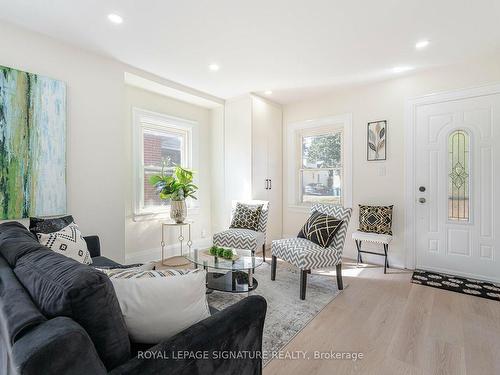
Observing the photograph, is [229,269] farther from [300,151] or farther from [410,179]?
[300,151]

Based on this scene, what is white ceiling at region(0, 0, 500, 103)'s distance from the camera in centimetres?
207

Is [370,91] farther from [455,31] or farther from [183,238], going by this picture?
[183,238]

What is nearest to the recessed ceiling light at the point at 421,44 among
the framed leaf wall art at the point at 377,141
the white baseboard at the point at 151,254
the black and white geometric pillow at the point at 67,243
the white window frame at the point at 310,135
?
the framed leaf wall art at the point at 377,141

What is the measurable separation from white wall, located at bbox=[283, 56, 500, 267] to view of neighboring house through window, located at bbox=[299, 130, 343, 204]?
29cm

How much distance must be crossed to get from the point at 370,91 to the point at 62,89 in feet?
12.2

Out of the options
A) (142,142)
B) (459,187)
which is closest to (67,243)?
(142,142)

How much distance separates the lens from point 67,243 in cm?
209

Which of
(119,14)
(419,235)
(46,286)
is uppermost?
(119,14)

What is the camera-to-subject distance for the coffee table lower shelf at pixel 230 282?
2.32m

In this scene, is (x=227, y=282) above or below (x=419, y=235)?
below

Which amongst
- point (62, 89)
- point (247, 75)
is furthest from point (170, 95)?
point (62, 89)

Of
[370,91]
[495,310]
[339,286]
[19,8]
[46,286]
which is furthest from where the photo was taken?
[370,91]

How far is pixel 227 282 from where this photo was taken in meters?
2.46

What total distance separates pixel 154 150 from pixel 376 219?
3.25m
